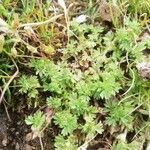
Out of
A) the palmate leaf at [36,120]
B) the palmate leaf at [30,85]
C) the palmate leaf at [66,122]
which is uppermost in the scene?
the palmate leaf at [30,85]

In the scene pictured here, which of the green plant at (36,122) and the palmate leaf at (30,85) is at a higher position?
the palmate leaf at (30,85)

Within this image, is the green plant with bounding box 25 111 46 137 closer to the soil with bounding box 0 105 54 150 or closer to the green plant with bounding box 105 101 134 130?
the soil with bounding box 0 105 54 150

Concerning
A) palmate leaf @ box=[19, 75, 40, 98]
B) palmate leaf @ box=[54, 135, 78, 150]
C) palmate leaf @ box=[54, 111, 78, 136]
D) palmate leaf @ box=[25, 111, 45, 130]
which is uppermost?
palmate leaf @ box=[19, 75, 40, 98]

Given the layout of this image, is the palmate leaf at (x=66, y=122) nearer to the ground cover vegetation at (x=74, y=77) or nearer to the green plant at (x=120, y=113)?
the ground cover vegetation at (x=74, y=77)

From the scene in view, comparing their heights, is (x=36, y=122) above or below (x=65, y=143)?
above

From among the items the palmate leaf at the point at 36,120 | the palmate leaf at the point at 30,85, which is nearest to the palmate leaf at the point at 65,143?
the palmate leaf at the point at 36,120

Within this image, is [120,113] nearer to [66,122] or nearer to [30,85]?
[66,122]

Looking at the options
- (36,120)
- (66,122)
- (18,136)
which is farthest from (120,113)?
(18,136)

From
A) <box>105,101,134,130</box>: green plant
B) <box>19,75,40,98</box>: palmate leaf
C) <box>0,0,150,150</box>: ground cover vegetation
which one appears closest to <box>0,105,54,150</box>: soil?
<box>0,0,150,150</box>: ground cover vegetation

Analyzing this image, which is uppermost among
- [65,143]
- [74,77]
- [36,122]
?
[74,77]
